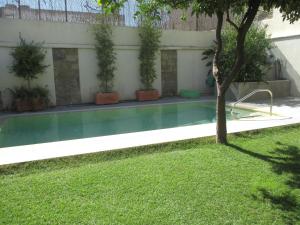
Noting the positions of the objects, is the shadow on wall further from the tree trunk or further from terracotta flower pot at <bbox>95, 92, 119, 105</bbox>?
the tree trunk

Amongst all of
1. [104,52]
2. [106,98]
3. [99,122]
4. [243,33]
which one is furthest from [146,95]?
[243,33]

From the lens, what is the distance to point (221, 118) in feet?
19.4

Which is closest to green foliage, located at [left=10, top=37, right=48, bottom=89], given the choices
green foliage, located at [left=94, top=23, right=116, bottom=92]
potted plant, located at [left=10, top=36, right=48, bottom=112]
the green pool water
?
potted plant, located at [left=10, top=36, right=48, bottom=112]

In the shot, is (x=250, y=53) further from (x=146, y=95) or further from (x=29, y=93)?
(x=29, y=93)

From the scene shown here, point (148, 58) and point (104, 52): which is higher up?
point (104, 52)

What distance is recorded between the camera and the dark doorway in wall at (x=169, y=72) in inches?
577

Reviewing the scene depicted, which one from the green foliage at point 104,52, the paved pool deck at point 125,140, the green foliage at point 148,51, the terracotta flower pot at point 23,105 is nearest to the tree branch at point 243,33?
the paved pool deck at point 125,140

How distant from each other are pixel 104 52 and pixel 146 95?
2555mm

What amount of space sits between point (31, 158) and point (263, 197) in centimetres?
354

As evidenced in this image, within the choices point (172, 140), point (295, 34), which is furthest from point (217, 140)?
point (295, 34)

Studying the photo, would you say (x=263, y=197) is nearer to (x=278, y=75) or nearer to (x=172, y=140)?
(x=172, y=140)

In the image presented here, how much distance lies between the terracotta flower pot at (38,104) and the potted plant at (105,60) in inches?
84.4

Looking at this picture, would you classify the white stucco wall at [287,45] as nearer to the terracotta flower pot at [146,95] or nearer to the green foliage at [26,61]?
the terracotta flower pot at [146,95]

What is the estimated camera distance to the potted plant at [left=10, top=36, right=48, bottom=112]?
10797mm
